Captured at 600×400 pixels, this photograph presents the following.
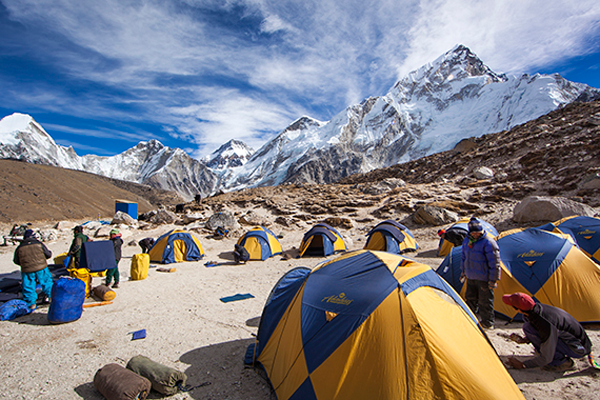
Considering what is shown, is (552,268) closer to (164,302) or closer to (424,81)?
(164,302)

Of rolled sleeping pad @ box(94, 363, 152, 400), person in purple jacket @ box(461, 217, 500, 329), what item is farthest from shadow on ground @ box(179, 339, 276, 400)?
person in purple jacket @ box(461, 217, 500, 329)

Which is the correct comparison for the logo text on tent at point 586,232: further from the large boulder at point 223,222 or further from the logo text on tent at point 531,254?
the large boulder at point 223,222

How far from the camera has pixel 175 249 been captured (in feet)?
43.7

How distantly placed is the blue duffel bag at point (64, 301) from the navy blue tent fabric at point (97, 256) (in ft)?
6.87

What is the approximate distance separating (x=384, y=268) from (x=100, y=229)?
66.9 feet

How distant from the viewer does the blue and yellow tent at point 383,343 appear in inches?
117

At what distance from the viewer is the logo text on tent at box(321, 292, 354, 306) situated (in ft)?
11.9

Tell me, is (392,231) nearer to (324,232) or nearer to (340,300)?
(324,232)

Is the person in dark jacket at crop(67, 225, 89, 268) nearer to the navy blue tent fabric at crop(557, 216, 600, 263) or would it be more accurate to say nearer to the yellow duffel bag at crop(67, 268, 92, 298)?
the yellow duffel bag at crop(67, 268, 92, 298)

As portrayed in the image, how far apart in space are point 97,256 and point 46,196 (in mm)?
50601

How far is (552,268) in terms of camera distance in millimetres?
5734

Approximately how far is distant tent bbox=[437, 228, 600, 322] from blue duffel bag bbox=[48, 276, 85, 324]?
844cm

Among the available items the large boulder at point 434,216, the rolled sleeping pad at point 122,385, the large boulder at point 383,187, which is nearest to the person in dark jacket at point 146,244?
the rolled sleeping pad at point 122,385

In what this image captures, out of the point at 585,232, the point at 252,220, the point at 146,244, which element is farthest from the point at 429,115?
the point at 146,244
